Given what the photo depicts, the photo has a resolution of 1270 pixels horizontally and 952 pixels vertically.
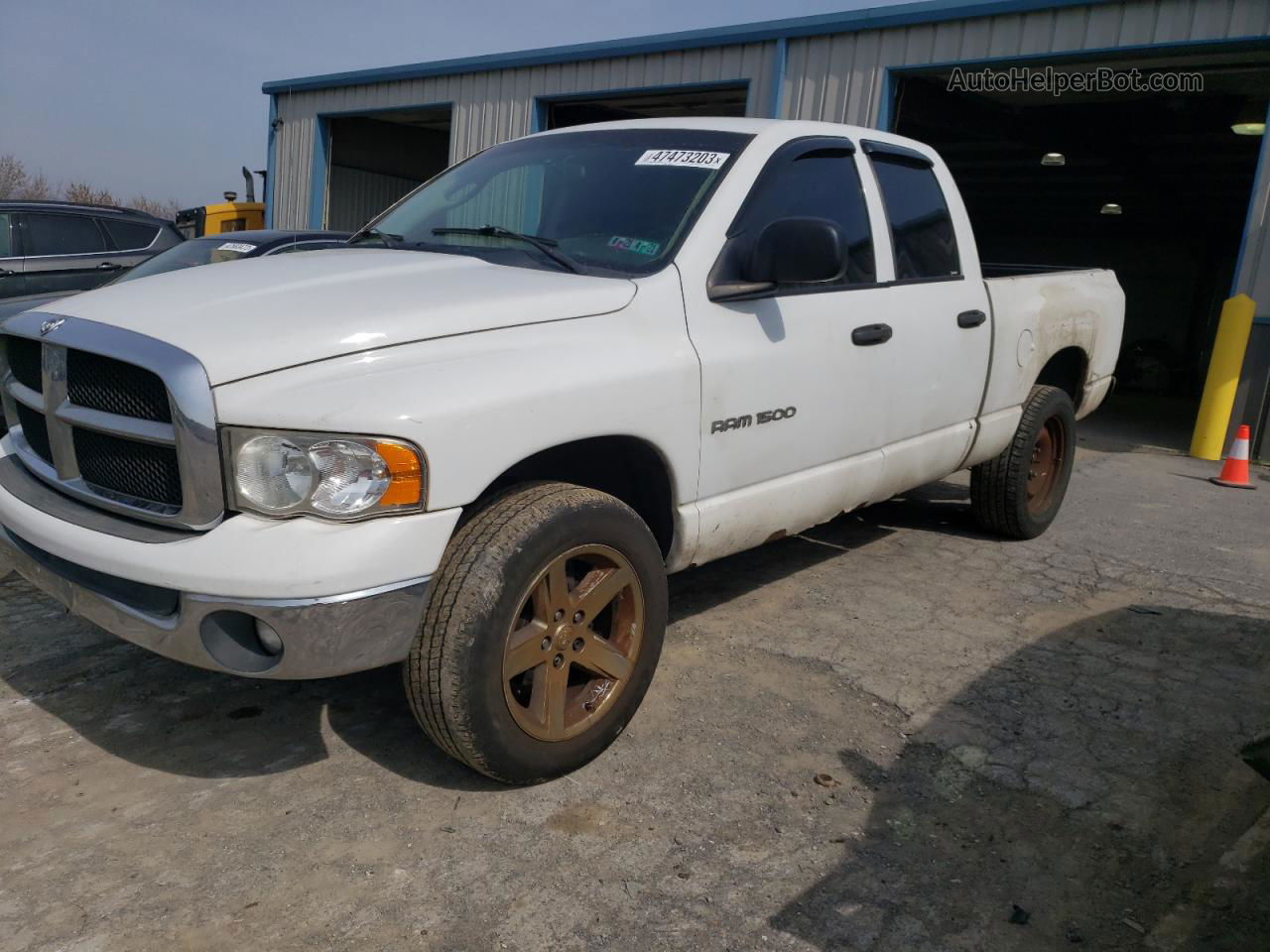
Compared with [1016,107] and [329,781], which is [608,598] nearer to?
[329,781]

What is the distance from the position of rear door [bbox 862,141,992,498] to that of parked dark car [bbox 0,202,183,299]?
734 centimetres

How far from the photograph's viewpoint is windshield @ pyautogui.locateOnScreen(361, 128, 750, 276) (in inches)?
134

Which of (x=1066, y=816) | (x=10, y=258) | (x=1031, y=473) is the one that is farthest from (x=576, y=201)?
(x=10, y=258)

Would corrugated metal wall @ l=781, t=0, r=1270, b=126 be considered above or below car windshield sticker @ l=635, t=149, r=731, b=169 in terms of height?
above

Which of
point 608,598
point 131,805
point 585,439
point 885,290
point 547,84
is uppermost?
point 547,84

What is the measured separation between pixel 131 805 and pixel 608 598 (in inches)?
54.1

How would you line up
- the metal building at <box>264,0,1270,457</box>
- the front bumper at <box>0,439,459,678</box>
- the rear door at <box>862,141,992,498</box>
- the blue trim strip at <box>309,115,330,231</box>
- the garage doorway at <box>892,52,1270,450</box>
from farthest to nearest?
the blue trim strip at <box>309,115,330,231</box> < the garage doorway at <box>892,52,1270,450</box> < the metal building at <box>264,0,1270,457</box> < the rear door at <box>862,141,992,498</box> < the front bumper at <box>0,439,459,678</box>

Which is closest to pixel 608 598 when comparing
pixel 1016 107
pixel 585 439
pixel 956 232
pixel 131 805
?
pixel 585 439

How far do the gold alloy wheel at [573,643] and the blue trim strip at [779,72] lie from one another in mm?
9352

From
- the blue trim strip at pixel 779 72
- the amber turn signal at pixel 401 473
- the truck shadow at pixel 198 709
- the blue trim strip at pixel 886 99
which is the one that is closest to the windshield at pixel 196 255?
the truck shadow at pixel 198 709

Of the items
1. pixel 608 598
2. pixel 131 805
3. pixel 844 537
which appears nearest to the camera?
pixel 131 805

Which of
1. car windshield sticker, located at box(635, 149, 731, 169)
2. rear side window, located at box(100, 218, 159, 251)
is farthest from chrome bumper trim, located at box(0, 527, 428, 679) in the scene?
rear side window, located at box(100, 218, 159, 251)

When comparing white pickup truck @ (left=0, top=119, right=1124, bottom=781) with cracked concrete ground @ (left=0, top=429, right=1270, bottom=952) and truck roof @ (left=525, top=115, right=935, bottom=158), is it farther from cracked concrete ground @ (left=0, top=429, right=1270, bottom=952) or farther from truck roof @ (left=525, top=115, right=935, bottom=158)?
cracked concrete ground @ (left=0, top=429, right=1270, bottom=952)

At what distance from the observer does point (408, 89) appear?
1518 cm
